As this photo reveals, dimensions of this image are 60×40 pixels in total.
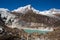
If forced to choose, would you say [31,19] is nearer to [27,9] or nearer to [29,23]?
[29,23]

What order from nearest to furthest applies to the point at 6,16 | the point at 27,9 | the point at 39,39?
the point at 39,39 < the point at 6,16 < the point at 27,9

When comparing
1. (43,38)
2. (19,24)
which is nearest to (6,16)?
(19,24)

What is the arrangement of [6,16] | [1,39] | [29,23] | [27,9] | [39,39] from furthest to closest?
[27,9] < [29,23] < [6,16] < [39,39] < [1,39]

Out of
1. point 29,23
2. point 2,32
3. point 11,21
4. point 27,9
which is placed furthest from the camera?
point 27,9

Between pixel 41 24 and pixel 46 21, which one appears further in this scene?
pixel 46 21

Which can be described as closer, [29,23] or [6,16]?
[6,16]

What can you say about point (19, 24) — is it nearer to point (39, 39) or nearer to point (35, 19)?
point (35, 19)

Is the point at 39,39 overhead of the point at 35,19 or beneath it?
beneath

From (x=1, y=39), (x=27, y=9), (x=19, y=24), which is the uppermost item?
(x=27, y=9)

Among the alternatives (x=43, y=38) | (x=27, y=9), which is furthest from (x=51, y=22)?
(x=43, y=38)
